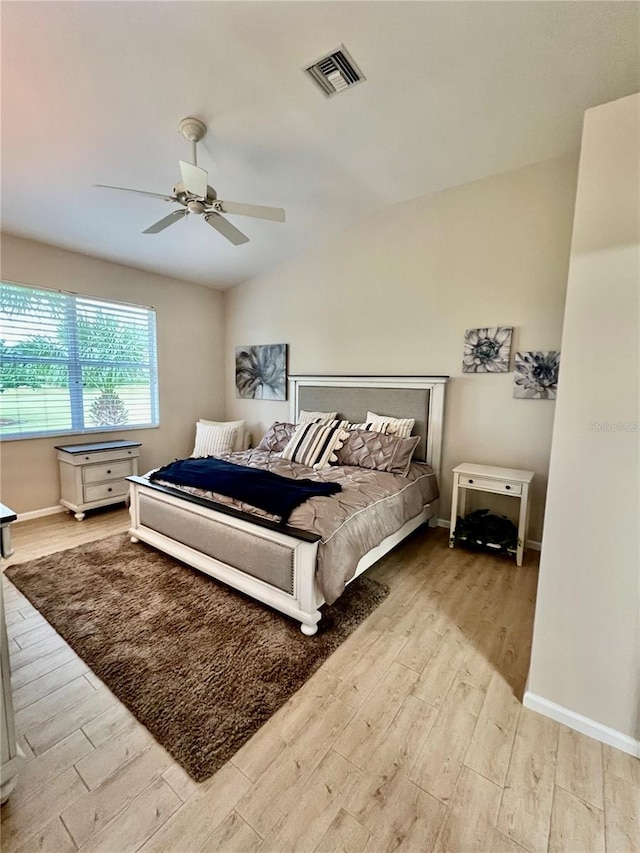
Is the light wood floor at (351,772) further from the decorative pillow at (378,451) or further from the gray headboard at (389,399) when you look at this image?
the gray headboard at (389,399)

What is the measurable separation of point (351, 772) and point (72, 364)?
4093 mm

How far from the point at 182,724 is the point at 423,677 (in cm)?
108

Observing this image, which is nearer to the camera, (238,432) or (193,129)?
(193,129)

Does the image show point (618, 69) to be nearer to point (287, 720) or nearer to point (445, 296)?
point (445, 296)

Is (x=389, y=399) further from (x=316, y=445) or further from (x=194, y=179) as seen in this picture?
(x=194, y=179)

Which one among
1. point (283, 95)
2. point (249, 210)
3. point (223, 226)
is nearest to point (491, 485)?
point (249, 210)

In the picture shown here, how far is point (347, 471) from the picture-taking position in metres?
3.03

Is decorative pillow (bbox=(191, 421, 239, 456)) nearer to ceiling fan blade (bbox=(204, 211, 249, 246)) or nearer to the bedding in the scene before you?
the bedding

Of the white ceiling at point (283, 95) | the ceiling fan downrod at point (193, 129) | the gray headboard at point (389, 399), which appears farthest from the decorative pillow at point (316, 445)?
the ceiling fan downrod at point (193, 129)

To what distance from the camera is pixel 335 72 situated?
200 cm

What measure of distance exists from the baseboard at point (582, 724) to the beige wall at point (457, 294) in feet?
5.74

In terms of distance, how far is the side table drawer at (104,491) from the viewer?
142 inches

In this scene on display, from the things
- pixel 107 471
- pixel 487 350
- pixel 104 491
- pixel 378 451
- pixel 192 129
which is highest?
pixel 192 129

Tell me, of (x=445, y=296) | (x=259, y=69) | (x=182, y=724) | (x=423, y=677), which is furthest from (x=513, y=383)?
(x=182, y=724)
